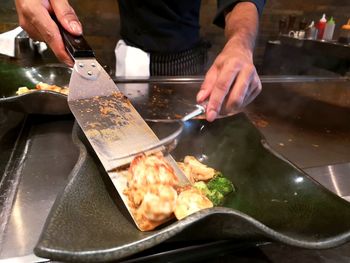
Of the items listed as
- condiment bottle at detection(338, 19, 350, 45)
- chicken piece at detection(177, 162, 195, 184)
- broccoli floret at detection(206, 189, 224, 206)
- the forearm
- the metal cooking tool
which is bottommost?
broccoli floret at detection(206, 189, 224, 206)

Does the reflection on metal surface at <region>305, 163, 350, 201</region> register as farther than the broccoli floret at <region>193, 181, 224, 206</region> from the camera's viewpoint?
Yes

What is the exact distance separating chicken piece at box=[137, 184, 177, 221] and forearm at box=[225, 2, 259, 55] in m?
0.75

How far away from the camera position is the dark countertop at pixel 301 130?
85 cm

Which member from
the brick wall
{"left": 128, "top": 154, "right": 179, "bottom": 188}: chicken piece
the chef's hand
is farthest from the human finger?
the brick wall

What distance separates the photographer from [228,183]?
3.35ft

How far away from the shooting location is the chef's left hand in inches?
41.8

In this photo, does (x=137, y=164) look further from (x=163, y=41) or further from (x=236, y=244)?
(x=163, y=41)

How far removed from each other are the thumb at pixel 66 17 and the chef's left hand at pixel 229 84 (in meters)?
0.56

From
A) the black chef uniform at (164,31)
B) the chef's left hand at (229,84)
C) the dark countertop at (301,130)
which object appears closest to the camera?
the dark countertop at (301,130)

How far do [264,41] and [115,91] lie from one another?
4.31 meters

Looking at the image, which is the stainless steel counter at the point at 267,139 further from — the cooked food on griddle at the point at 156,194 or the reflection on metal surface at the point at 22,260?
the cooked food on griddle at the point at 156,194

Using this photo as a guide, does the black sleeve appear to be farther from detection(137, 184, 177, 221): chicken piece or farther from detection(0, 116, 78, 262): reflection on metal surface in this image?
detection(137, 184, 177, 221): chicken piece

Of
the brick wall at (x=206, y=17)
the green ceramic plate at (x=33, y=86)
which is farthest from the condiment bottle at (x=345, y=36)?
the green ceramic plate at (x=33, y=86)

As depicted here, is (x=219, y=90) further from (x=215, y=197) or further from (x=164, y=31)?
(x=164, y=31)
